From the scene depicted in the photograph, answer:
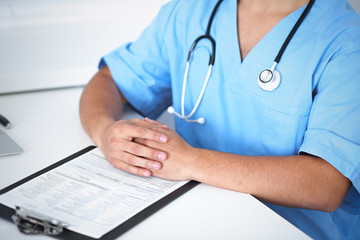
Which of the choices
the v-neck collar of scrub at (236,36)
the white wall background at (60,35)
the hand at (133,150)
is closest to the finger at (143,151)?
the hand at (133,150)

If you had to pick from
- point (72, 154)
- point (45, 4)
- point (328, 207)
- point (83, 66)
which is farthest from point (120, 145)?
point (45, 4)

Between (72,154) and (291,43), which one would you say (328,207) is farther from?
(72,154)

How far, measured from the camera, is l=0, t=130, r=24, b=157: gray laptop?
896 mm

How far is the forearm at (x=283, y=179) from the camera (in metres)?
0.77

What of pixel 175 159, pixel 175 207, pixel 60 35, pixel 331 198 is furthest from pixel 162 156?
pixel 60 35

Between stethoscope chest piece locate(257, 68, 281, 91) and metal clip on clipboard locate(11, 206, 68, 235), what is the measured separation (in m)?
0.61

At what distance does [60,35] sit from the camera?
1426 millimetres

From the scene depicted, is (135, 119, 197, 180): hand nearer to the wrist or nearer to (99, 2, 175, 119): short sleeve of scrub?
the wrist

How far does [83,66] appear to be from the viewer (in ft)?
4.45

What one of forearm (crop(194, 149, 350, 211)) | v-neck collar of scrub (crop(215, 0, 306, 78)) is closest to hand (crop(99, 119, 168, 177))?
forearm (crop(194, 149, 350, 211))

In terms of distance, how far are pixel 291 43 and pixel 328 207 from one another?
0.44 m

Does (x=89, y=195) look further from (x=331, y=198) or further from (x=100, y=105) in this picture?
(x=331, y=198)

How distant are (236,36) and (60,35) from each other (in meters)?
0.78

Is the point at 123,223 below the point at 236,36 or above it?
below
